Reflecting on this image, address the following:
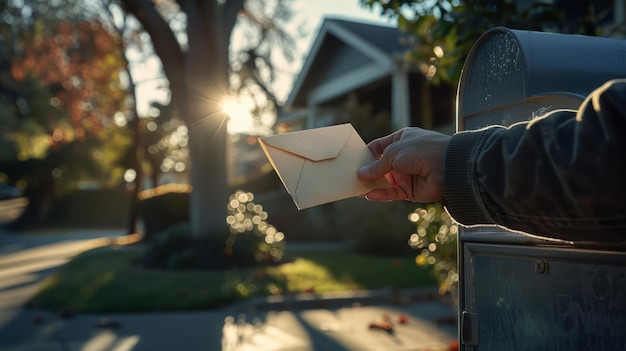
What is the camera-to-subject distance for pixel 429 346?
5.44 meters

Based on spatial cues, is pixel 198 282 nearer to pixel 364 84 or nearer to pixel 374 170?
pixel 374 170

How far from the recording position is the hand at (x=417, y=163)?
1.49m

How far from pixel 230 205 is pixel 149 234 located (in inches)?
222

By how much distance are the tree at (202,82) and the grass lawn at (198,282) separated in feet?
5.38

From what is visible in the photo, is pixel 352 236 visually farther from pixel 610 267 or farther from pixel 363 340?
pixel 610 267

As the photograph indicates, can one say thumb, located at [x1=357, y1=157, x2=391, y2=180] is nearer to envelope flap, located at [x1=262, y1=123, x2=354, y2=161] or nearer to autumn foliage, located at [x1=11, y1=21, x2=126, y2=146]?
envelope flap, located at [x1=262, y1=123, x2=354, y2=161]

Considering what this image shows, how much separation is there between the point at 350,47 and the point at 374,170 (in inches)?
687

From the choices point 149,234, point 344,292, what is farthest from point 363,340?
point 149,234

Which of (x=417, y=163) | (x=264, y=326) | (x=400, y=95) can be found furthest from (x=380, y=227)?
(x=417, y=163)

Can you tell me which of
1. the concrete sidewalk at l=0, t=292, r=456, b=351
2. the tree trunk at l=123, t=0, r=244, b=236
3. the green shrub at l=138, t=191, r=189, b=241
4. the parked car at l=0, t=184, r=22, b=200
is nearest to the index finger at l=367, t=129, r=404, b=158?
the concrete sidewalk at l=0, t=292, r=456, b=351

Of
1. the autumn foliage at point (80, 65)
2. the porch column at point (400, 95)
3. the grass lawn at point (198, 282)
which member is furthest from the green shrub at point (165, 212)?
the autumn foliage at point (80, 65)

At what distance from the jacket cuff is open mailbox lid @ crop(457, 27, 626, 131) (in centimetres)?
52

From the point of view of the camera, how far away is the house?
15.2 metres

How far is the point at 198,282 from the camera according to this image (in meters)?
8.64
